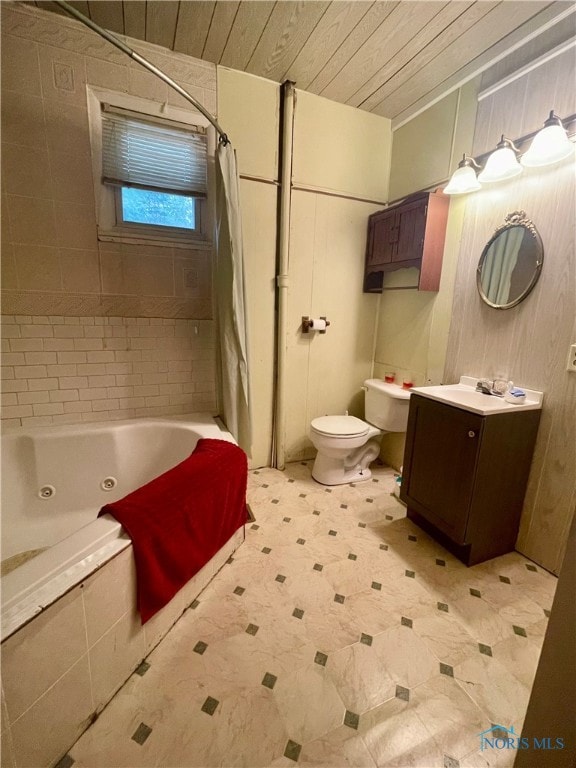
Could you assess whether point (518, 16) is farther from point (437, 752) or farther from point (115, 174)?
point (437, 752)

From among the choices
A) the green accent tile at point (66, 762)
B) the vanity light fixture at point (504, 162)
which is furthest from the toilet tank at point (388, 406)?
the green accent tile at point (66, 762)

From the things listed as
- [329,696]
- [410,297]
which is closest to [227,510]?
[329,696]

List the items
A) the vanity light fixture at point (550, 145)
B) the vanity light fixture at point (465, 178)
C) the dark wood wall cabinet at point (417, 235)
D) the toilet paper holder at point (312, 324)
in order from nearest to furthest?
the vanity light fixture at point (550, 145) < the vanity light fixture at point (465, 178) < the dark wood wall cabinet at point (417, 235) < the toilet paper holder at point (312, 324)

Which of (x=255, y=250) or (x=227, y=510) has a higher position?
(x=255, y=250)

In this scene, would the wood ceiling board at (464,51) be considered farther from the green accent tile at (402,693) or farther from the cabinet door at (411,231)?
the green accent tile at (402,693)

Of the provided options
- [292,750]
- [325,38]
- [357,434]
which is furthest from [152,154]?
[292,750]

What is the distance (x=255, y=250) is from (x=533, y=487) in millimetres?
2078

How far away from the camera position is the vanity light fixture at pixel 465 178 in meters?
1.64

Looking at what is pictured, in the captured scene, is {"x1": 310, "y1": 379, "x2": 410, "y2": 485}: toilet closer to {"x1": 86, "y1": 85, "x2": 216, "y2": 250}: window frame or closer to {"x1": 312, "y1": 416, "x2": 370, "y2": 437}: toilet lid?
{"x1": 312, "y1": 416, "x2": 370, "y2": 437}: toilet lid

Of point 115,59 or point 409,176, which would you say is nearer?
point 115,59

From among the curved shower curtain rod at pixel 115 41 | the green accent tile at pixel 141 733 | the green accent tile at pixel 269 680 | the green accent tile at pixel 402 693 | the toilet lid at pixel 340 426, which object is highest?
the curved shower curtain rod at pixel 115 41

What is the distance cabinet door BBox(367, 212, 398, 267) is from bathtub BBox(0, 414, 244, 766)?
2014 millimetres

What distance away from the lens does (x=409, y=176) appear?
2.19 meters

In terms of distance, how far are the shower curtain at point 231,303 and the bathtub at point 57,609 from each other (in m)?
0.68
